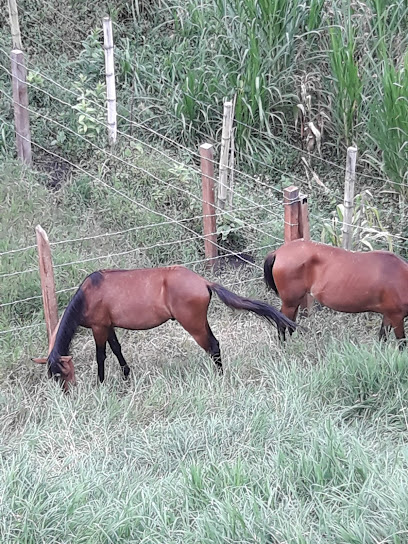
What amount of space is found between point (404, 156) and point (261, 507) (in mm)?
4122

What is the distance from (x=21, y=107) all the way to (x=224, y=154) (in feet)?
6.53

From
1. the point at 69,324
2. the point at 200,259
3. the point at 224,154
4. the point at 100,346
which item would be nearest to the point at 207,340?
the point at 100,346

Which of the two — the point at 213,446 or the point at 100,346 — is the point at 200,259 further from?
the point at 213,446

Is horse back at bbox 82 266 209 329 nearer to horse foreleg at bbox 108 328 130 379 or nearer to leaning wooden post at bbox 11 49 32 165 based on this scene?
horse foreleg at bbox 108 328 130 379

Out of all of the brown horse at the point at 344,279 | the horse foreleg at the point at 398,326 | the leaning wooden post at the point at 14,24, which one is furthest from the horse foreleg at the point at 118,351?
the leaning wooden post at the point at 14,24

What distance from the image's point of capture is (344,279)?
18.1 feet

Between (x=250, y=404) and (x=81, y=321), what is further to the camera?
(x=81, y=321)

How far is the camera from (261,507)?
3838 millimetres

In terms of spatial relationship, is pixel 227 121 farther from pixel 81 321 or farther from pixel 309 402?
pixel 309 402

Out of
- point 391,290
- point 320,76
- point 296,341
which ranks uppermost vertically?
point 320,76

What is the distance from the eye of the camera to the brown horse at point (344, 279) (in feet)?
17.8

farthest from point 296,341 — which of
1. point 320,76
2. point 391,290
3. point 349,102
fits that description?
point 320,76

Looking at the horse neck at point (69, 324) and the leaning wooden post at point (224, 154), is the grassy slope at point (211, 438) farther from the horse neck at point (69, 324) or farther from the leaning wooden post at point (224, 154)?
the leaning wooden post at point (224, 154)

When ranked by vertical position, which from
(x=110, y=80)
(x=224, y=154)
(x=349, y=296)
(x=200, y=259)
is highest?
(x=110, y=80)
